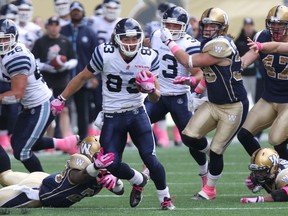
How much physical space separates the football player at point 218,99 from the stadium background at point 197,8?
26.6ft

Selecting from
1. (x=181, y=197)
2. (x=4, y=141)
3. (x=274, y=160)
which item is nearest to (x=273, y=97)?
(x=274, y=160)

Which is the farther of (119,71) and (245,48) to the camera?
(245,48)

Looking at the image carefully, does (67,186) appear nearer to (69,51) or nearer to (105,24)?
(69,51)

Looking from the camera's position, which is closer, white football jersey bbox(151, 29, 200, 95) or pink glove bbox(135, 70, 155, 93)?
pink glove bbox(135, 70, 155, 93)

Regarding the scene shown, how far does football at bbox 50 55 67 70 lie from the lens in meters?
12.7

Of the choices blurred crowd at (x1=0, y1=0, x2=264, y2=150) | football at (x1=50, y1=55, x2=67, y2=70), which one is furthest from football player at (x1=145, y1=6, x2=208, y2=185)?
football at (x1=50, y1=55, x2=67, y2=70)

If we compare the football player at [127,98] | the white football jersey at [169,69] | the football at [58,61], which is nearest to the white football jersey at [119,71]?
the football player at [127,98]

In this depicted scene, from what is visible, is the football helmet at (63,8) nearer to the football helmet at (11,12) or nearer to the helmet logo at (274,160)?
the football helmet at (11,12)

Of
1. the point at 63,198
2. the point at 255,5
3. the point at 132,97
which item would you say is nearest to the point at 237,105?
the point at 132,97

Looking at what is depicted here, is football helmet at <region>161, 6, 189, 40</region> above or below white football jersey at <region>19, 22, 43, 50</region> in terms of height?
above

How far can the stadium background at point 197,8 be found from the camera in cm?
1673

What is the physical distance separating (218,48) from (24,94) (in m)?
1.73

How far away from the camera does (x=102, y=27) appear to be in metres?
13.7

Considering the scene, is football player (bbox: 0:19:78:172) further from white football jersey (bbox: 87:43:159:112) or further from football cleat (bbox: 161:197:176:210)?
football cleat (bbox: 161:197:176:210)
